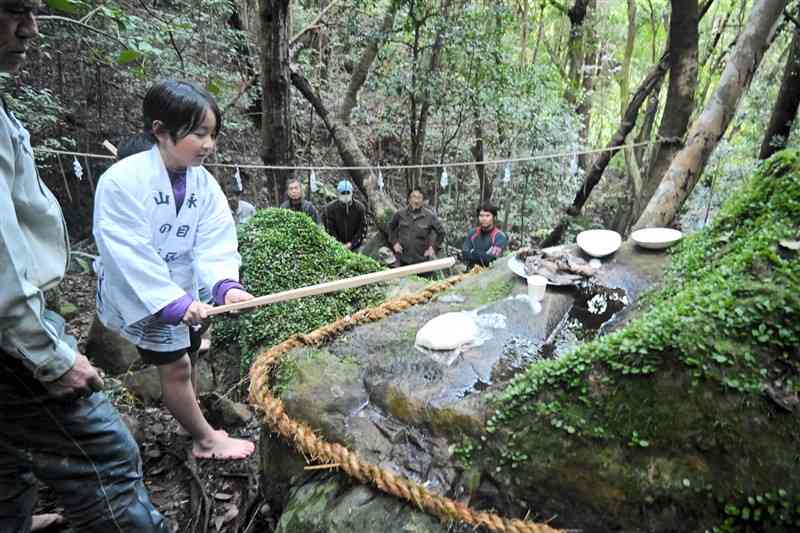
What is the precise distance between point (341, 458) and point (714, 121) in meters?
5.73

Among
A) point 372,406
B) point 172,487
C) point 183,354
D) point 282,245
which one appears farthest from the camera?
point 282,245

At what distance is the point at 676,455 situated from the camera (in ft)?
5.20

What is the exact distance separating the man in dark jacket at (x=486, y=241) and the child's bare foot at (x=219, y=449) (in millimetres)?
4159


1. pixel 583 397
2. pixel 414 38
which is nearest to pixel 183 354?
pixel 583 397

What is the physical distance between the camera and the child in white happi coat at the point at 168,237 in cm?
220

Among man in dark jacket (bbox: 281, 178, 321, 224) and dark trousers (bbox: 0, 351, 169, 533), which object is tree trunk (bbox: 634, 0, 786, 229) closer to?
man in dark jacket (bbox: 281, 178, 321, 224)

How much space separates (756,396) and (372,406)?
1508 millimetres

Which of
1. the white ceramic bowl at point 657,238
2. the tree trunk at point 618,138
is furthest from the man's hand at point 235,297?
the tree trunk at point 618,138

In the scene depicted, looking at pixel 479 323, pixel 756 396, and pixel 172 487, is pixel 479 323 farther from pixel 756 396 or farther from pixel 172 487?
pixel 172 487

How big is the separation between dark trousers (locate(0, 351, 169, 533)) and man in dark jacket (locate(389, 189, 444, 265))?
5.17m

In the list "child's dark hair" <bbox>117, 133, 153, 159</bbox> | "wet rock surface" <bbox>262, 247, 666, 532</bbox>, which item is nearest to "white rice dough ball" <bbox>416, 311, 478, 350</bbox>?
"wet rock surface" <bbox>262, 247, 666, 532</bbox>

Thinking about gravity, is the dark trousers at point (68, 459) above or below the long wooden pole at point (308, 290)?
below

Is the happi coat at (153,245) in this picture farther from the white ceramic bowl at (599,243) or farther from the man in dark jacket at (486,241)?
the man in dark jacket at (486,241)

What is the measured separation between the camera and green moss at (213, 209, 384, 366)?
11.2 ft
